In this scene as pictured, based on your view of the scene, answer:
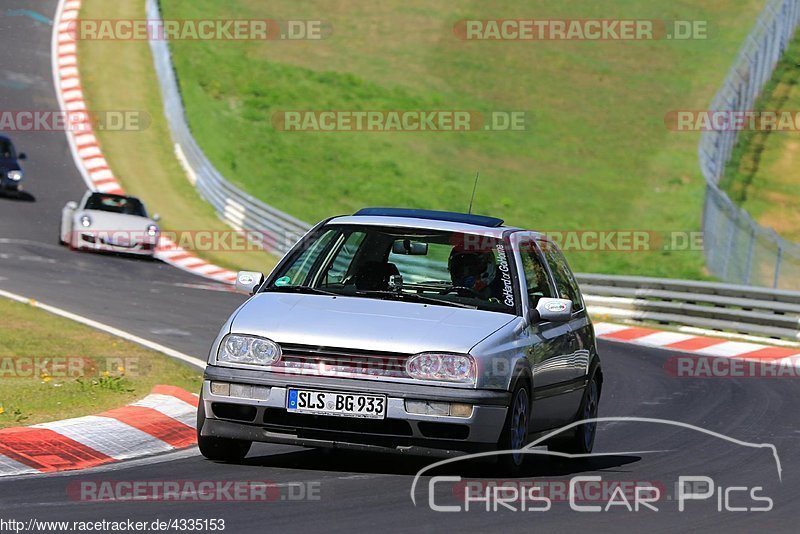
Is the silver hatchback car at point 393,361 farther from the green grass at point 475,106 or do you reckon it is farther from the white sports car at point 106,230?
the green grass at point 475,106

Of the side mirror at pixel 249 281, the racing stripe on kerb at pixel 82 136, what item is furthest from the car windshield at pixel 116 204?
the side mirror at pixel 249 281

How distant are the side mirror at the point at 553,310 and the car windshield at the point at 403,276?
0.16 m

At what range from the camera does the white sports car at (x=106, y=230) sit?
26266 mm

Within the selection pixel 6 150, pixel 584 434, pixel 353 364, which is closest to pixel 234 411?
pixel 353 364

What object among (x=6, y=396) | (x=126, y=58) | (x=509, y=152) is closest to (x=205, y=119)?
(x=126, y=58)

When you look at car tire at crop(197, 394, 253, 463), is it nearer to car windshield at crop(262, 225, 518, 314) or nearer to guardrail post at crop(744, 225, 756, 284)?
car windshield at crop(262, 225, 518, 314)

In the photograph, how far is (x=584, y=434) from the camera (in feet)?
34.6

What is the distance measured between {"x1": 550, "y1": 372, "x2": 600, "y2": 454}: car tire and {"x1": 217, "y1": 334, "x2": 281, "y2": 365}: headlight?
2.58m

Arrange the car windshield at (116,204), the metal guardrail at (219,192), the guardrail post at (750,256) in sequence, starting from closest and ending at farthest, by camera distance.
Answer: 1. the guardrail post at (750,256)
2. the car windshield at (116,204)
3. the metal guardrail at (219,192)

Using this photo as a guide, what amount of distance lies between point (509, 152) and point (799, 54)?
382 inches

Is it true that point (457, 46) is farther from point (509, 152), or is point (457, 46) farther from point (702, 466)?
point (702, 466)

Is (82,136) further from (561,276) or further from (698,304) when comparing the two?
(561,276)

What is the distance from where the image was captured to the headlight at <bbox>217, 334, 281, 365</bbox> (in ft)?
28.5

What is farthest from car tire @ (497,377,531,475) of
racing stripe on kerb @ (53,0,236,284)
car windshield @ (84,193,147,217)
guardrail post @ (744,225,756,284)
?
car windshield @ (84,193,147,217)
